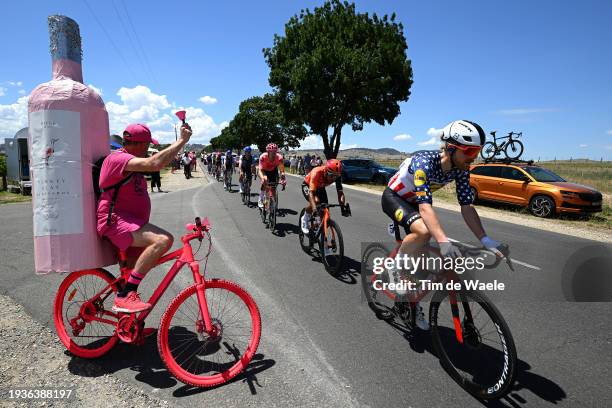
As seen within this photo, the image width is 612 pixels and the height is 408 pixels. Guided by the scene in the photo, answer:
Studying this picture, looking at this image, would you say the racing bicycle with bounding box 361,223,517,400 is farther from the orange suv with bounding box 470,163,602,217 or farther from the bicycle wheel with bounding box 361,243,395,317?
the orange suv with bounding box 470,163,602,217

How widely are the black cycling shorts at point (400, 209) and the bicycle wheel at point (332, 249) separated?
1.79 m

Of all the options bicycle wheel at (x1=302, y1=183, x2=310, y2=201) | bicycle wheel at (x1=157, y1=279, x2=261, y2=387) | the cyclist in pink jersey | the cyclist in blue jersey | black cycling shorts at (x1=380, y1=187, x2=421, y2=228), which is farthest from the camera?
the cyclist in pink jersey

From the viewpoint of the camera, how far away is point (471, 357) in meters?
3.21

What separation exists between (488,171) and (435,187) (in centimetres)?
1336

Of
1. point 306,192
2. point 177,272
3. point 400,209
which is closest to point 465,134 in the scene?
point 400,209

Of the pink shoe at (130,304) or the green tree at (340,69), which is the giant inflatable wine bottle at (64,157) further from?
the green tree at (340,69)

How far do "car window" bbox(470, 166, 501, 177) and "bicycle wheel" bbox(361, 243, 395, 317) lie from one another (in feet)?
41.9

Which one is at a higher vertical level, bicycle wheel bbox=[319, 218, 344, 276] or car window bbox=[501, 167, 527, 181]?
car window bbox=[501, 167, 527, 181]

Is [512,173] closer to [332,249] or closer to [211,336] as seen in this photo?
[332,249]

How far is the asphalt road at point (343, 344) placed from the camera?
110 inches

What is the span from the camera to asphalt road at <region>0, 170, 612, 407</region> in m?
2.81

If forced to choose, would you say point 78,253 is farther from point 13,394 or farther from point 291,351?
point 291,351

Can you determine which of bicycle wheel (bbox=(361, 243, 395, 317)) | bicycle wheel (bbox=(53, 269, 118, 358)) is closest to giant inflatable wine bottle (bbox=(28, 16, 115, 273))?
bicycle wheel (bbox=(53, 269, 118, 358))

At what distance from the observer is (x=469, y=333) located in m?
3.01
